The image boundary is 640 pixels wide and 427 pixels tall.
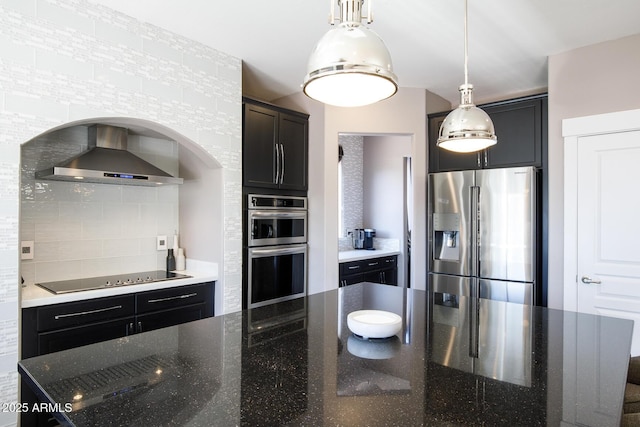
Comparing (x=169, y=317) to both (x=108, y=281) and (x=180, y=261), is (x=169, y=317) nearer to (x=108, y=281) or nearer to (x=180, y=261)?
(x=108, y=281)

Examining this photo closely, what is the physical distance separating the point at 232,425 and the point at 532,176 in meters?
3.17

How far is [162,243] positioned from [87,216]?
0.64 m

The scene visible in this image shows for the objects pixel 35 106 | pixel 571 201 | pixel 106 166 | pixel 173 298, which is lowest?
pixel 173 298

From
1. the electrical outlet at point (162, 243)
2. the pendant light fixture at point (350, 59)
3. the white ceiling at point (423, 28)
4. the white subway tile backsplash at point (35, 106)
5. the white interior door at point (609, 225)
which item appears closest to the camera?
the pendant light fixture at point (350, 59)

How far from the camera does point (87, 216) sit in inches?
113

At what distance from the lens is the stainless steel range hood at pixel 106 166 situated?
2.43 m

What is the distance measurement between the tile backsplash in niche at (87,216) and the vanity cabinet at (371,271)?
1.87m

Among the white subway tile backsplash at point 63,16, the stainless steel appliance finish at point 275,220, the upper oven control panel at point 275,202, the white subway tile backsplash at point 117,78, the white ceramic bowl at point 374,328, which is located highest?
the white subway tile backsplash at point 63,16

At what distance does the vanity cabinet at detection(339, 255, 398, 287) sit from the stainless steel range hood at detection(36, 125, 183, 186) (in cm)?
209

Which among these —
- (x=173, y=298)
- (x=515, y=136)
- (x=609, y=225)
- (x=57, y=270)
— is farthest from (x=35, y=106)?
(x=609, y=225)

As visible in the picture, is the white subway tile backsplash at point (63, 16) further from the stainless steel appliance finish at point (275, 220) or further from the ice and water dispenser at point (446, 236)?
the ice and water dispenser at point (446, 236)

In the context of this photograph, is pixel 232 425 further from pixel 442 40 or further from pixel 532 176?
pixel 532 176

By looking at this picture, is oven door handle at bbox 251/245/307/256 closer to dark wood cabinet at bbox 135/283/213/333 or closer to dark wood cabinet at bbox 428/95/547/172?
dark wood cabinet at bbox 135/283/213/333

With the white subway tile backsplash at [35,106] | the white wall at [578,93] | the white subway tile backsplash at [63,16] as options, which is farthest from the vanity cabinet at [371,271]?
the white subway tile backsplash at [63,16]
